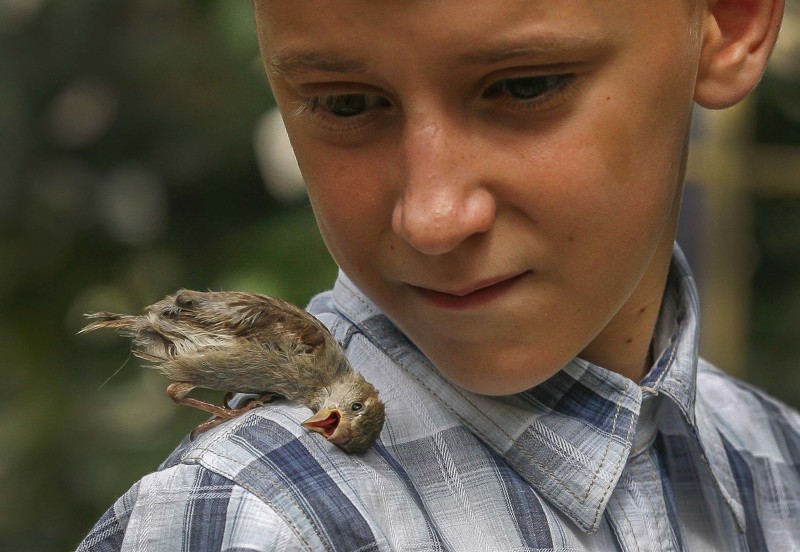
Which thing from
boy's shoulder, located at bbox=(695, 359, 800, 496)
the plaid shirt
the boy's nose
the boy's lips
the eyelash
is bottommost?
boy's shoulder, located at bbox=(695, 359, 800, 496)

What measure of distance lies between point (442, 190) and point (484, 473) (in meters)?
0.30

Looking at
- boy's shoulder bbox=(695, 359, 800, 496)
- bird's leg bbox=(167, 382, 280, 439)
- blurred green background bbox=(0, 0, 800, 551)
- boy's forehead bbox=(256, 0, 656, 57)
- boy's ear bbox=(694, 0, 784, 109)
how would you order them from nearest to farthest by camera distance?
boy's forehead bbox=(256, 0, 656, 57) < bird's leg bbox=(167, 382, 280, 439) < boy's ear bbox=(694, 0, 784, 109) < boy's shoulder bbox=(695, 359, 800, 496) < blurred green background bbox=(0, 0, 800, 551)

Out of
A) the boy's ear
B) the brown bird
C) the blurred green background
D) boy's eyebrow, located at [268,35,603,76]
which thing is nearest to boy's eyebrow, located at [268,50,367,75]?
boy's eyebrow, located at [268,35,603,76]

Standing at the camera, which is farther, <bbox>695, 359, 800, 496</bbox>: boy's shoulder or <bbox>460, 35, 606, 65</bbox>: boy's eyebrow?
<bbox>695, 359, 800, 496</bbox>: boy's shoulder

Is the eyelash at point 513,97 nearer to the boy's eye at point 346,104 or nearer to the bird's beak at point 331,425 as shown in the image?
the boy's eye at point 346,104

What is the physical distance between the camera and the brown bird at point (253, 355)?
101 centimetres

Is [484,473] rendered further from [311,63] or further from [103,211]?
[103,211]

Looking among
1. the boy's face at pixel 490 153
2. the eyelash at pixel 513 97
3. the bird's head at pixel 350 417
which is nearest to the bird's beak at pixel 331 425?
the bird's head at pixel 350 417

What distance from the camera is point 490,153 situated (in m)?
0.90

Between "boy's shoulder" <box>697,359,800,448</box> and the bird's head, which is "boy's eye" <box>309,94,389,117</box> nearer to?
the bird's head

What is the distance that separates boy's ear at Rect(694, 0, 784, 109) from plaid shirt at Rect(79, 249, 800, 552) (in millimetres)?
287

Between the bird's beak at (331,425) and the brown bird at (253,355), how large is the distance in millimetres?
22

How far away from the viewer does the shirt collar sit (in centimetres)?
105

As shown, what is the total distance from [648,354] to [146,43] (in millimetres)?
1630
